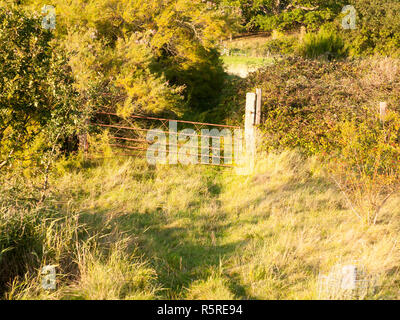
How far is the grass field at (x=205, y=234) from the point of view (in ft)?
13.5

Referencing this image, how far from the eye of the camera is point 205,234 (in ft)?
18.7

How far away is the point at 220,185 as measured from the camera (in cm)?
794

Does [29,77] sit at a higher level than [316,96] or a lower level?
Result: lower

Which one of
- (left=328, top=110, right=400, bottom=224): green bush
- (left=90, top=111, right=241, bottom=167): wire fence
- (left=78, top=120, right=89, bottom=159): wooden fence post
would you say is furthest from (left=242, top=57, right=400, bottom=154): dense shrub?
(left=78, top=120, right=89, bottom=159): wooden fence post

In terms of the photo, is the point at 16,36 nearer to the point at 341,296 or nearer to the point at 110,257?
the point at 110,257

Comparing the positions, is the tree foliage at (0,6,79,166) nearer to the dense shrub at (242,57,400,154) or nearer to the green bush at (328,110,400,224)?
the green bush at (328,110,400,224)

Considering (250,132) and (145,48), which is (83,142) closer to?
(145,48)

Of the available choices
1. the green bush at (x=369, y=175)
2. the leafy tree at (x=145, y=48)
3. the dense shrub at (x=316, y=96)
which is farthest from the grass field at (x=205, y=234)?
the leafy tree at (x=145, y=48)

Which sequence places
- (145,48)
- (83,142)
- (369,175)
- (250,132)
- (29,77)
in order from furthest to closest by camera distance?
1. (145,48)
2. (83,142)
3. (250,132)
4. (369,175)
5. (29,77)

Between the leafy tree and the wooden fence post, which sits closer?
the wooden fence post

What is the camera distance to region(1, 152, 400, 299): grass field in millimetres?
4117

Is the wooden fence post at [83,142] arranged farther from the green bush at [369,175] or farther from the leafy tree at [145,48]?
the green bush at [369,175]

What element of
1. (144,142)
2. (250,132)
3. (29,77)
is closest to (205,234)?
(250,132)

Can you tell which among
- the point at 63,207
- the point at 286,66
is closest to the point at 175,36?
the point at 286,66
